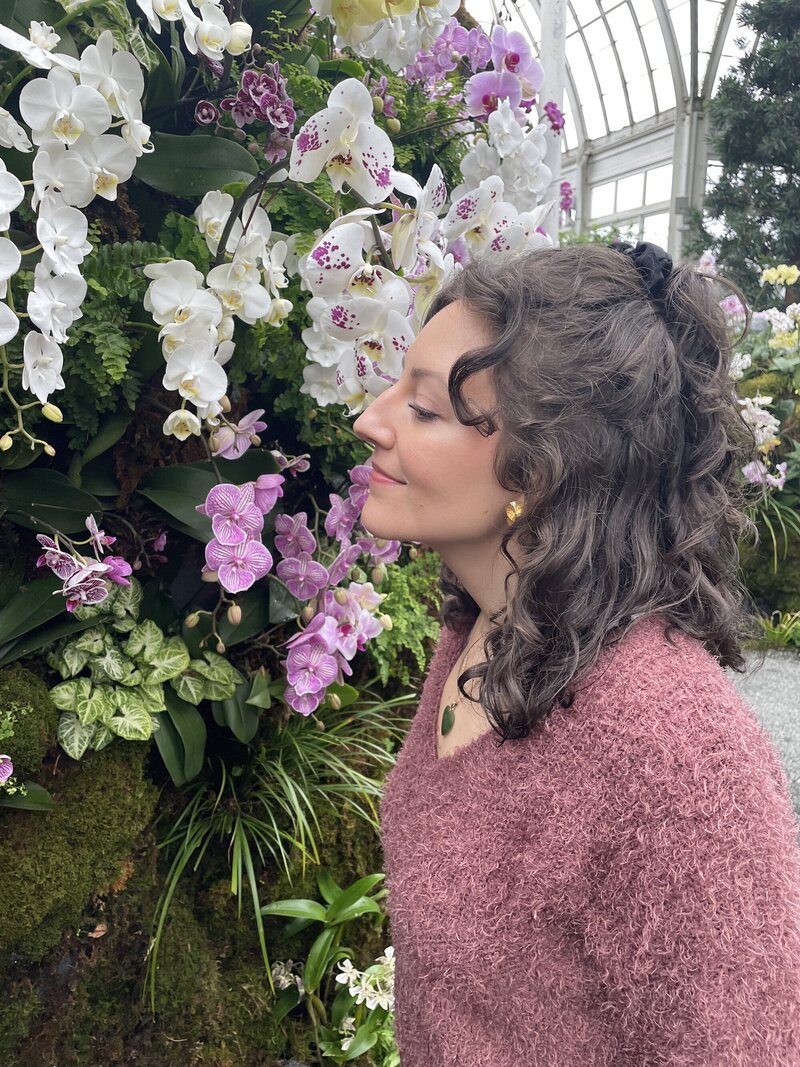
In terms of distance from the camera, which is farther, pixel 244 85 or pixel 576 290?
pixel 244 85

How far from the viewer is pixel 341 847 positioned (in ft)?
5.50

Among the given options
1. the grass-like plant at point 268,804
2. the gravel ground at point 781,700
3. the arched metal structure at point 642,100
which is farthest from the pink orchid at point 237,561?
the arched metal structure at point 642,100

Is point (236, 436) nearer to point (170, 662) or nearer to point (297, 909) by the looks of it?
point (170, 662)

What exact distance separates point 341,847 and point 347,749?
201 millimetres

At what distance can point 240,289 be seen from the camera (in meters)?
1.02

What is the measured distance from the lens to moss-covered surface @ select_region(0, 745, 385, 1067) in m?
1.24

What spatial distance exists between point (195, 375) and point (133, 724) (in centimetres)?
59

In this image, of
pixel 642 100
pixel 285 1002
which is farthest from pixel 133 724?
pixel 642 100

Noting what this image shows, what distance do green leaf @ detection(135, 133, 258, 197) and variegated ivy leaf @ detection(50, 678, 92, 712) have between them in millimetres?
736

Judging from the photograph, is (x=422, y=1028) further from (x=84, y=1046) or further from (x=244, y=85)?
(x=244, y=85)

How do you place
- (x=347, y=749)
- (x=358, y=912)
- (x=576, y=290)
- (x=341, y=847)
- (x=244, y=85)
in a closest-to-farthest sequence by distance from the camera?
1. (x=576, y=290)
2. (x=244, y=85)
3. (x=358, y=912)
4. (x=341, y=847)
5. (x=347, y=749)

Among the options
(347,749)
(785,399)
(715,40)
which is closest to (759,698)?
(785,399)

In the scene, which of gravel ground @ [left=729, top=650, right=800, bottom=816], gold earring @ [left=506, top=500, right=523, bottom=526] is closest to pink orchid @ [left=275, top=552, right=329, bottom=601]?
gold earring @ [left=506, top=500, right=523, bottom=526]

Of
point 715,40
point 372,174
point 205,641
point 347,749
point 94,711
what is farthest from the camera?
point 715,40
